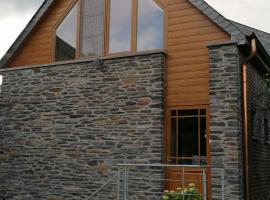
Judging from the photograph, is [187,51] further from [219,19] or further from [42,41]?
[42,41]

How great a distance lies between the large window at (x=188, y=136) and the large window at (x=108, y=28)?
6.71 ft

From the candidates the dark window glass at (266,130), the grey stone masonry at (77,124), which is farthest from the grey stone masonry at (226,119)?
the dark window glass at (266,130)

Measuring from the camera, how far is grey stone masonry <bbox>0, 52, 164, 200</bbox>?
38.0ft

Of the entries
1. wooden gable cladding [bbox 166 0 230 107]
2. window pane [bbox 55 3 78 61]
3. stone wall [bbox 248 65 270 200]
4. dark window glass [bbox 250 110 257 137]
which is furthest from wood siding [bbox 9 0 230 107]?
window pane [bbox 55 3 78 61]

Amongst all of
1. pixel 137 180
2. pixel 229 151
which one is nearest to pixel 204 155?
pixel 229 151

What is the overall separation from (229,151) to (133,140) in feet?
8.68

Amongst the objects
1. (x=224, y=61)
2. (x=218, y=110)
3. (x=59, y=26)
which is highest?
(x=59, y=26)

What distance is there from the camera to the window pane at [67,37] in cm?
1336

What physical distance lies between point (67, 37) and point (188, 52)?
4.11 metres

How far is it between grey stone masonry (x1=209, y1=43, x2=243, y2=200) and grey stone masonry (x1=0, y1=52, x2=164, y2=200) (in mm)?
1459

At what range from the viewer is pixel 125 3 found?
498 inches

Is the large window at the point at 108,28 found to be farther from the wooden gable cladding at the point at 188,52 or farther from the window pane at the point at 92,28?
the wooden gable cladding at the point at 188,52

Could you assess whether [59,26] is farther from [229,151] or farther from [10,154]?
[229,151]

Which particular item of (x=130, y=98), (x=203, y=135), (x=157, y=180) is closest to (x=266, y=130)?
(x=203, y=135)
